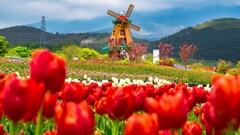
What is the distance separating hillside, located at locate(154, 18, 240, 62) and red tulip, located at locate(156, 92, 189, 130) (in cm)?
10940

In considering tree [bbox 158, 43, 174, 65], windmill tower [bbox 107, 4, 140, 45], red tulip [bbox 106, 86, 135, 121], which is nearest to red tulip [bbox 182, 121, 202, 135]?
red tulip [bbox 106, 86, 135, 121]

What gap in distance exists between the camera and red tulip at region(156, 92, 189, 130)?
1.50m

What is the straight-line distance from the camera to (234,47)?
117250mm

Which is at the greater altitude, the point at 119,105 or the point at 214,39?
the point at 214,39

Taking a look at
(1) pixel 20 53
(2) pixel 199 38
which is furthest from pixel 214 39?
(1) pixel 20 53

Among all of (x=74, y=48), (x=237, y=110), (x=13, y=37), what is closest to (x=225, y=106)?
(x=237, y=110)

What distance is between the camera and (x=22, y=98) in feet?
4.62

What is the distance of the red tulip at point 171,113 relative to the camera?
150cm

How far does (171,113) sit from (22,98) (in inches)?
20.0

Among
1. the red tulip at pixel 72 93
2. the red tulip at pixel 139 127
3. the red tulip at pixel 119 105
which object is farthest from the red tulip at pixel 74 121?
the red tulip at pixel 72 93

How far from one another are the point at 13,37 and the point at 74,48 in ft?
318

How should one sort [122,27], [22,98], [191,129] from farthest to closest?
[122,27], [191,129], [22,98]

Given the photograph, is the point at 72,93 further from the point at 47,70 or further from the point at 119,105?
the point at 47,70

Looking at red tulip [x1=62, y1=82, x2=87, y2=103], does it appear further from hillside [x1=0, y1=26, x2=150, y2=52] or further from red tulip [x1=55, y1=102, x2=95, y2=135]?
hillside [x1=0, y1=26, x2=150, y2=52]
